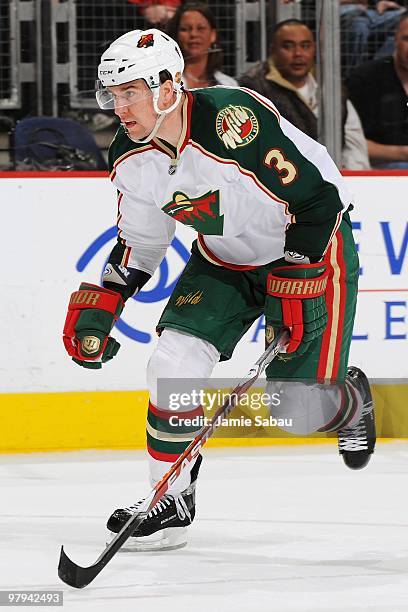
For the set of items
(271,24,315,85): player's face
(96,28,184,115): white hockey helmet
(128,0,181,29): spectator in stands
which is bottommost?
(96,28,184,115): white hockey helmet

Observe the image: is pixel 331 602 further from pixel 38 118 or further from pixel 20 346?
pixel 38 118

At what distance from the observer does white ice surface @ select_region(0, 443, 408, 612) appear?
2.62 meters

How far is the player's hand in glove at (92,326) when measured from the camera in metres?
3.10

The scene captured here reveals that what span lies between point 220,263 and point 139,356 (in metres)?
1.34

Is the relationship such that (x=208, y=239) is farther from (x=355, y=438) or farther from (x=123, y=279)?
(x=355, y=438)

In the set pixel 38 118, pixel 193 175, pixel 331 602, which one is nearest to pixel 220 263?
pixel 193 175

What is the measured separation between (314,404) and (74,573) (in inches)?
36.3

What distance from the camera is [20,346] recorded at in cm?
445

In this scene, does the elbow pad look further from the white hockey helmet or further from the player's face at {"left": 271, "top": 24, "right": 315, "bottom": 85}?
the player's face at {"left": 271, "top": 24, "right": 315, "bottom": 85}

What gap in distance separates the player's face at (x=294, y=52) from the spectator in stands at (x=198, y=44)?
0.63 ft

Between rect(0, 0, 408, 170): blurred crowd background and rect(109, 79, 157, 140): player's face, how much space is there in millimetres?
1975

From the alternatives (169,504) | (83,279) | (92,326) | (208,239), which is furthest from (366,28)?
(169,504)

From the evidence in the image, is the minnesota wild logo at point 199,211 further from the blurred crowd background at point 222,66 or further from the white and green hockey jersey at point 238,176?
the blurred crowd background at point 222,66

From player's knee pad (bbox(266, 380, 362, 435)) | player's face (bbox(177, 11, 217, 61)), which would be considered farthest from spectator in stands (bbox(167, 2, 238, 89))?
player's knee pad (bbox(266, 380, 362, 435))
